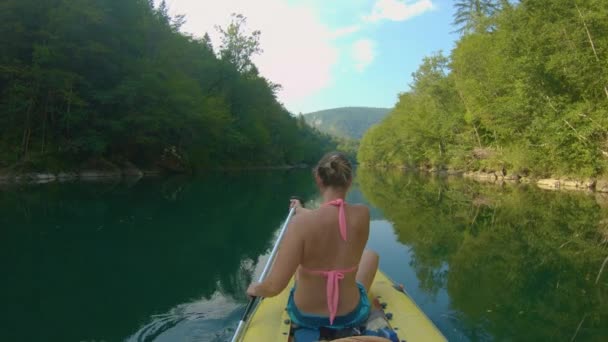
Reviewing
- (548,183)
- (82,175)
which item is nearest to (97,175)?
(82,175)

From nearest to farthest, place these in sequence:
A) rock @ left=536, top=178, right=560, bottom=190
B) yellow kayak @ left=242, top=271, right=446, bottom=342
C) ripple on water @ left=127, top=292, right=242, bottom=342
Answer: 1. yellow kayak @ left=242, top=271, right=446, bottom=342
2. ripple on water @ left=127, top=292, right=242, bottom=342
3. rock @ left=536, top=178, right=560, bottom=190

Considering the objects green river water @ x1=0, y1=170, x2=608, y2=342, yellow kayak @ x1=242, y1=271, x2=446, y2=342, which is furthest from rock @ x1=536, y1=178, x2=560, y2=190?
yellow kayak @ x1=242, y1=271, x2=446, y2=342

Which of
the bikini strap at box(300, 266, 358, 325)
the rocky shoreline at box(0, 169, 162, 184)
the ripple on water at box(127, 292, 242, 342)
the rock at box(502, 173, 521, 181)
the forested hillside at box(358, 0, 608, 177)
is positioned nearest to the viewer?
the bikini strap at box(300, 266, 358, 325)

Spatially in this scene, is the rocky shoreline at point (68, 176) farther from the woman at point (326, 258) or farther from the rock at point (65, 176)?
the woman at point (326, 258)

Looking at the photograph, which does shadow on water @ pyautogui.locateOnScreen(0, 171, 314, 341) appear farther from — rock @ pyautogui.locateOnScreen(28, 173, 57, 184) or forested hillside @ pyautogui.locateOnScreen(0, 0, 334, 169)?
forested hillside @ pyautogui.locateOnScreen(0, 0, 334, 169)

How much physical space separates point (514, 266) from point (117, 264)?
245 inches

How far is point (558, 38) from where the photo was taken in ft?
58.5

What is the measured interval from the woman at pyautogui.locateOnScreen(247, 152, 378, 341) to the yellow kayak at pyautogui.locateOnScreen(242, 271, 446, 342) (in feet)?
1.04

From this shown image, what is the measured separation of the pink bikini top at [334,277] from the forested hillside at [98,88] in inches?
963

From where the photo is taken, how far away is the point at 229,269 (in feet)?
20.9

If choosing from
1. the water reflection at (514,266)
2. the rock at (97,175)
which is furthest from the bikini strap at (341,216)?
the rock at (97,175)

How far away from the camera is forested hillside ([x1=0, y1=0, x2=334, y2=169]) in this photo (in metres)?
22.6

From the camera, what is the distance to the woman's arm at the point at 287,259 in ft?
7.32

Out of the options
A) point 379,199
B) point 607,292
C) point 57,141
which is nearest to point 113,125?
point 57,141
